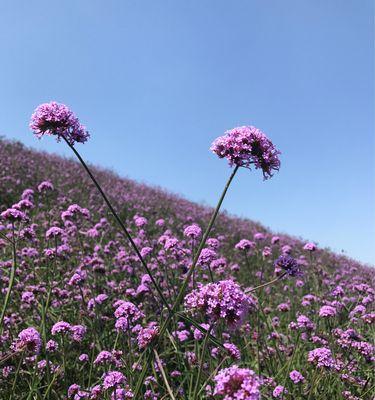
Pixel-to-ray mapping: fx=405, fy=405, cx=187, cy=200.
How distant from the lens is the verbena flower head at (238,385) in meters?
1.56

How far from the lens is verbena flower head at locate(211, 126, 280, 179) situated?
265cm

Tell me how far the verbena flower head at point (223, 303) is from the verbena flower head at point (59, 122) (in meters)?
1.41

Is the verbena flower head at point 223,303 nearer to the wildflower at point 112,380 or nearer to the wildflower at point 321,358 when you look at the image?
the wildflower at point 112,380

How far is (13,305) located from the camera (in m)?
5.54

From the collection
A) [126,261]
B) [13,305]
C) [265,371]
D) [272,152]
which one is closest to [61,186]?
[126,261]

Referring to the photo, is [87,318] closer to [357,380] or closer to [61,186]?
[357,380]

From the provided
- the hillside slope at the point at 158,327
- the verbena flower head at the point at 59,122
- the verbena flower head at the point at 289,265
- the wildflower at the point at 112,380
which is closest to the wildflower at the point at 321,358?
the hillside slope at the point at 158,327

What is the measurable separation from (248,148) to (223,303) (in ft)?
3.32

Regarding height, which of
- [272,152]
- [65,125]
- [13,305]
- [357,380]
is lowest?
[13,305]

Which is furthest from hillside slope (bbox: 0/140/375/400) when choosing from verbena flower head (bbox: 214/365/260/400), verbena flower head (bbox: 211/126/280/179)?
verbena flower head (bbox: 211/126/280/179)

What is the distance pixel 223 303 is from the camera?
2.23 metres

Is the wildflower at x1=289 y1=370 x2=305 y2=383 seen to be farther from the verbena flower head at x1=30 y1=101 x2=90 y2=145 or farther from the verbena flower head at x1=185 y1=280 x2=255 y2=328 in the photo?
the verbena flower head at x1=30 y1=101 x2=90 y2=145

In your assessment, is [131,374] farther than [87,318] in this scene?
No

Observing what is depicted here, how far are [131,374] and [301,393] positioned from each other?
5.64ft
